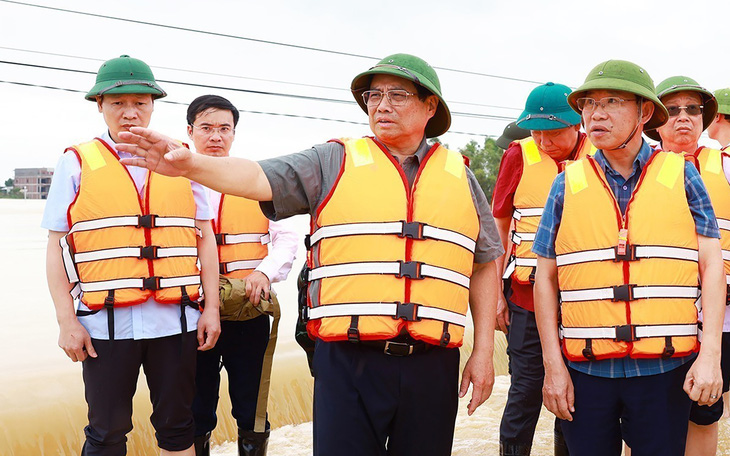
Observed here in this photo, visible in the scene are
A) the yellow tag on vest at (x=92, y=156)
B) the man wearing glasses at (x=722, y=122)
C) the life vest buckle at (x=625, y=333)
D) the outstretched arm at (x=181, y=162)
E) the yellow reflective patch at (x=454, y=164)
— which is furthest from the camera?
the man wearing glasses at (x=722, y=122)

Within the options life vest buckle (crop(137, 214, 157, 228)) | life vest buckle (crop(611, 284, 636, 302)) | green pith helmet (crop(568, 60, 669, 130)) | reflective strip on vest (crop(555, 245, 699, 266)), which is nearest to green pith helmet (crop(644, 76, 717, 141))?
green pith helmet (crop(568, 60, 669, 130))

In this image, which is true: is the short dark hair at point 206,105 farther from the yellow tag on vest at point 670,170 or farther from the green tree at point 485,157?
the green tree at point 485,157

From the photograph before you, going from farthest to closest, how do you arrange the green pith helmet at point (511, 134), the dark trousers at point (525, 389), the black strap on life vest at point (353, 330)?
the green pith helmet at point (511, 134), the dark trousers at point (525, 389), the black strap on life vest at point (353, 330)

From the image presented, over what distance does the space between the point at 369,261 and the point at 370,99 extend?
0.71 m

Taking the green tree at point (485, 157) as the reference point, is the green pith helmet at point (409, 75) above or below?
below

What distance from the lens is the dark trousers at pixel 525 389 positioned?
3.96 metres

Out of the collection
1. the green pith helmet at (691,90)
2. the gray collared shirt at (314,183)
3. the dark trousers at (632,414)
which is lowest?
the dark trousers at (632,414)

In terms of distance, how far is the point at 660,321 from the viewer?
2.68 m

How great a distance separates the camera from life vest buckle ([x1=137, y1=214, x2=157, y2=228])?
3.31m

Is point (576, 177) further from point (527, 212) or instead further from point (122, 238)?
point (122, 238)

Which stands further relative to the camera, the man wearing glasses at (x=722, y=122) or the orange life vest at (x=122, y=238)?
the man wearing glasses at (x=722, y=122)

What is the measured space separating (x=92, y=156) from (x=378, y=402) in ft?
6.37

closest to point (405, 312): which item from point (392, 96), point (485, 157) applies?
point (392, 96)

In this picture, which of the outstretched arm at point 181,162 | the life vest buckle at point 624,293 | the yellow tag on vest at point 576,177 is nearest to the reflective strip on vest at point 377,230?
the outstretched arm at point 181,162
